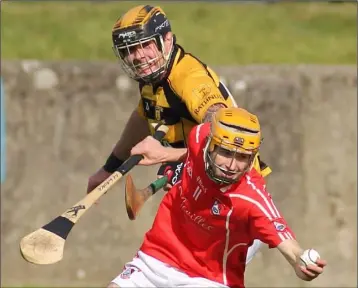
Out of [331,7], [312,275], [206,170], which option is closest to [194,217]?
[206,170]

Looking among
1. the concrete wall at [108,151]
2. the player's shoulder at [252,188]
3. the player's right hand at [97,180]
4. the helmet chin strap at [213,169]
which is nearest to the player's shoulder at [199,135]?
the helmet chin strap at [213,169]

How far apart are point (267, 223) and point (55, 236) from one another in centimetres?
113

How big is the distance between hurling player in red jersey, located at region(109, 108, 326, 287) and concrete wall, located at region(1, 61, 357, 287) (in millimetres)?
2823

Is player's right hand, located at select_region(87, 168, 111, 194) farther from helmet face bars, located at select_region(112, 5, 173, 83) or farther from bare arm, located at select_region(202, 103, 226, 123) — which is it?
bare arm, located at select_region(202, 103, 226, 123)

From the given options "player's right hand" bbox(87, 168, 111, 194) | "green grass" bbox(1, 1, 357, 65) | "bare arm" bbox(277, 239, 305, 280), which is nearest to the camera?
"bare arm" bbox(277, 239, 305, 280)

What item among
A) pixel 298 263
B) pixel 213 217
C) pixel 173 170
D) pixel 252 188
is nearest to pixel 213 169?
pixel 252 188

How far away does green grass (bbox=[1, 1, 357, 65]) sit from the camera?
1077 centimetres

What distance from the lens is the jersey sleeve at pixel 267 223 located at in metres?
5.38

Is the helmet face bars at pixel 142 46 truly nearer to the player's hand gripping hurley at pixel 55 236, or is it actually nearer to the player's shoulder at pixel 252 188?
the player's hand gripping hurley at pixel 55 236

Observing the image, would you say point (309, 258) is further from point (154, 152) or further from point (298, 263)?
point (154, 152)

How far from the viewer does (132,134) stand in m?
6.96

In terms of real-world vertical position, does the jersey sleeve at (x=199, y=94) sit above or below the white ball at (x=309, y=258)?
above

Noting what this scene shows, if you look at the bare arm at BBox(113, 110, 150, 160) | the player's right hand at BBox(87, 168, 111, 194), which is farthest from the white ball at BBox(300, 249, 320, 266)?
the player's right hand at BBox(87, 168, 111, 194)

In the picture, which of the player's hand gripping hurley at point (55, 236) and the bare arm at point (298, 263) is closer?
the bare arm at point (298, 263)
